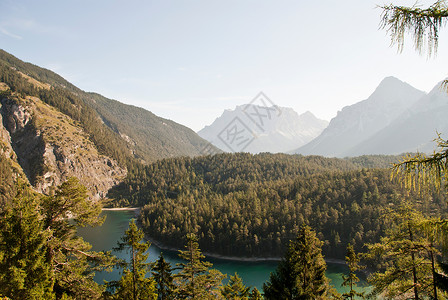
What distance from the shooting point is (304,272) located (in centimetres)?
1986

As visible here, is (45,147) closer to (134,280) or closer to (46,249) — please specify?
(134,280)

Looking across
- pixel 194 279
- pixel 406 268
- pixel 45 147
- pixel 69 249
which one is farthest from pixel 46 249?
pixel 45 147

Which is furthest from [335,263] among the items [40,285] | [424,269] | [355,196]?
[40,285]

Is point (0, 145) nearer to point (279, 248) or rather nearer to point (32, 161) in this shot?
point (32, 161)

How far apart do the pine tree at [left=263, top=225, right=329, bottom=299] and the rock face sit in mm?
160241

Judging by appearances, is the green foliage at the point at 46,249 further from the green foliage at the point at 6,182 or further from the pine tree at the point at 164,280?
the green foliage at the point at 6,182

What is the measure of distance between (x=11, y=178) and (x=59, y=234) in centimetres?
14333

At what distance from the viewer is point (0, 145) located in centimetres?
13900

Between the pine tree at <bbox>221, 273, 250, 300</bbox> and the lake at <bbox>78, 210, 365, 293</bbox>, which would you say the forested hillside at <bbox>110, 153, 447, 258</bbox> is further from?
the pine tree at <bbox>221, 273, 250, 300</bbox>

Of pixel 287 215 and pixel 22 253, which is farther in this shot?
pixel 287 215

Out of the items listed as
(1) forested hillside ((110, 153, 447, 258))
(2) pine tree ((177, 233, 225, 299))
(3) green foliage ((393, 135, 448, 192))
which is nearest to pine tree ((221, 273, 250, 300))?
(2) pine tree ((177, 233, 225, 299))

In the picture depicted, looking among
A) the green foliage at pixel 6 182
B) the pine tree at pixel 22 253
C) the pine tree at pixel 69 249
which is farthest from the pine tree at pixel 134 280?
the green foliage at pixel 6 182

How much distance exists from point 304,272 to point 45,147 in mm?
180709

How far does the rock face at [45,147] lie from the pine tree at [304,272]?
160 m
